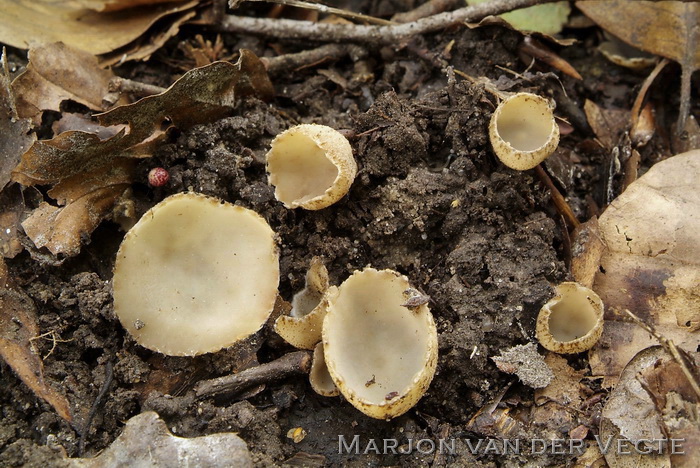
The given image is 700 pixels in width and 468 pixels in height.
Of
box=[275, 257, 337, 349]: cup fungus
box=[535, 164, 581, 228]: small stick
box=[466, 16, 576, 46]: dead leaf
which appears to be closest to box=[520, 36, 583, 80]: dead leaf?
box=[466, 16, 576, 46]: dead leaf

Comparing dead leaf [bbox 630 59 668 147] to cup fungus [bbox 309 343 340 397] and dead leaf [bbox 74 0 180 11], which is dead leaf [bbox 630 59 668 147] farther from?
dead leaf [bbox 74 0 180 11]

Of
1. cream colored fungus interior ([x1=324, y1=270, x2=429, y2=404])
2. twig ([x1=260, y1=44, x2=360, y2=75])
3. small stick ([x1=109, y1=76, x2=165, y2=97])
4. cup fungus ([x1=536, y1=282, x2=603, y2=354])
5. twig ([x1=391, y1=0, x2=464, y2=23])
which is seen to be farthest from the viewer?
twig ([x1=391, y1=0, x2=464, y2=23])

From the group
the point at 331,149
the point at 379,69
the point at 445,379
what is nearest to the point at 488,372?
the point at 445,379

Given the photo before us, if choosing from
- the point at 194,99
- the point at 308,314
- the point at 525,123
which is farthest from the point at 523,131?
the point at 194,99

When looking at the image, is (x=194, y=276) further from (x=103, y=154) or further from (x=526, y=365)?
(x=526, y=365)

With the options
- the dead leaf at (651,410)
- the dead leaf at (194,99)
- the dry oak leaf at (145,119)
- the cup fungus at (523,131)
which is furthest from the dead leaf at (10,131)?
the dead leaf at (651,410)
